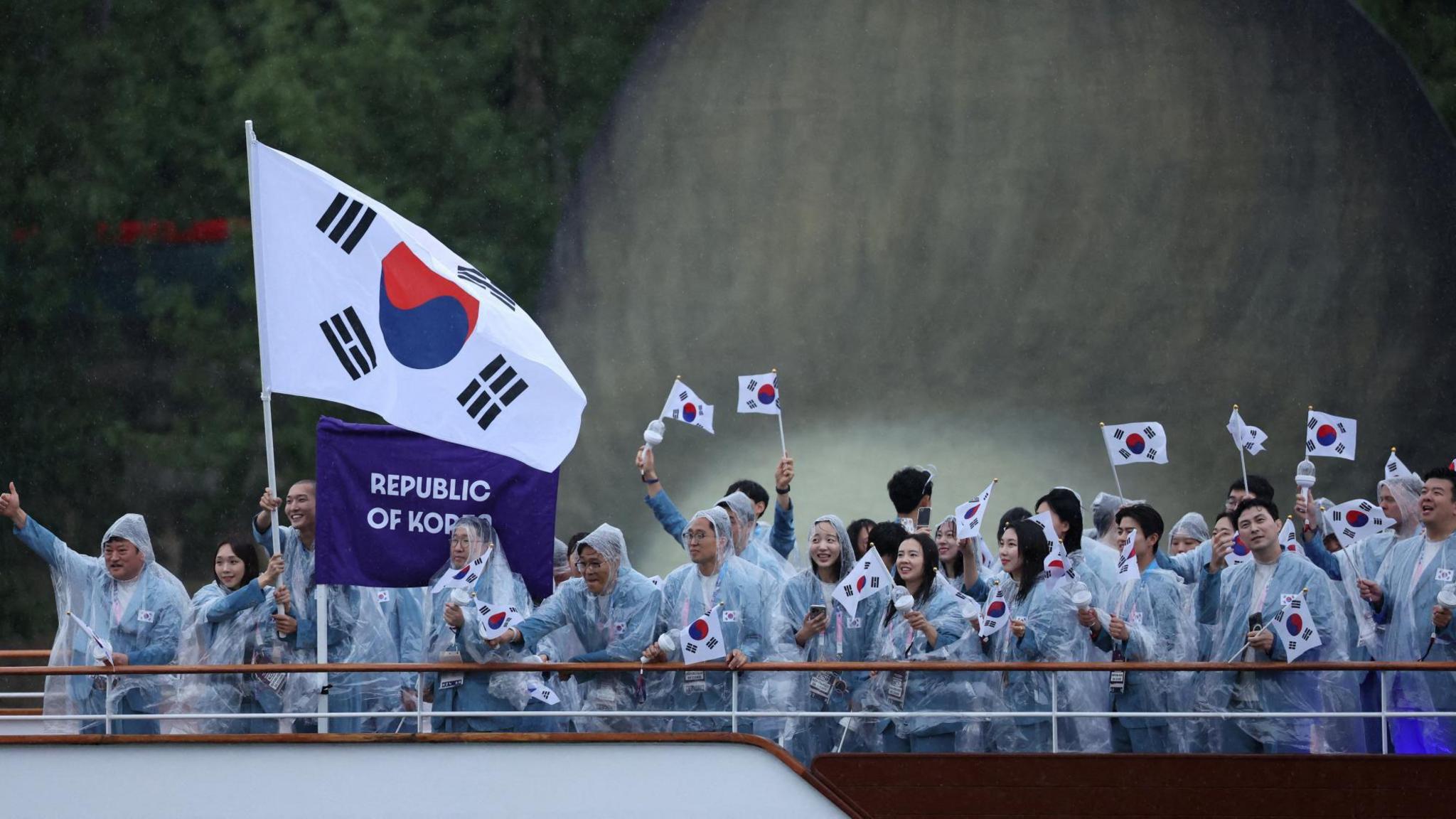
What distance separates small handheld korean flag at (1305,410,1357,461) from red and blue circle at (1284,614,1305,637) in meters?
2.13

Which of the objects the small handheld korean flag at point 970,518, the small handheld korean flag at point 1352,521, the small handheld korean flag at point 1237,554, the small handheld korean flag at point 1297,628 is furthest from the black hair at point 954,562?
the small handheld korean flag at point 1352,521

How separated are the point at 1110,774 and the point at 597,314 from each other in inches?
374

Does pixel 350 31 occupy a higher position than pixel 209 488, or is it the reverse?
pixel 350 31

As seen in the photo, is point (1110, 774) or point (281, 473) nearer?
point (1110, 774)

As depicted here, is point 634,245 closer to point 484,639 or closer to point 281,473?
point 281,473

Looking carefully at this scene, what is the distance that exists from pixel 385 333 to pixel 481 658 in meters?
1.38

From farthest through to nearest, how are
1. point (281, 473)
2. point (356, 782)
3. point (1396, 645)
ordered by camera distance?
point (281, 473)
point (1396, 645)
point (356, 782)

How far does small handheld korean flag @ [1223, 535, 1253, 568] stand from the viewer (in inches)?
302

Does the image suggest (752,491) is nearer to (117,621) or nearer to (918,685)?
(918,685)

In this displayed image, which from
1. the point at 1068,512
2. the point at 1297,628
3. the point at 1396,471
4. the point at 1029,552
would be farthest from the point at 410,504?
the point at 1396,471

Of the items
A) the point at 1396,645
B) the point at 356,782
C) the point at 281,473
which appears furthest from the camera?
the point at 281,473

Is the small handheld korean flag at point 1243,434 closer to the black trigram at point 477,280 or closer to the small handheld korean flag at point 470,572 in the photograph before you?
the black trigram at point 477,280

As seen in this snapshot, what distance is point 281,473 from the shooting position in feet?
49.2

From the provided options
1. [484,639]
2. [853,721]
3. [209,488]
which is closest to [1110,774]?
[853,721]
